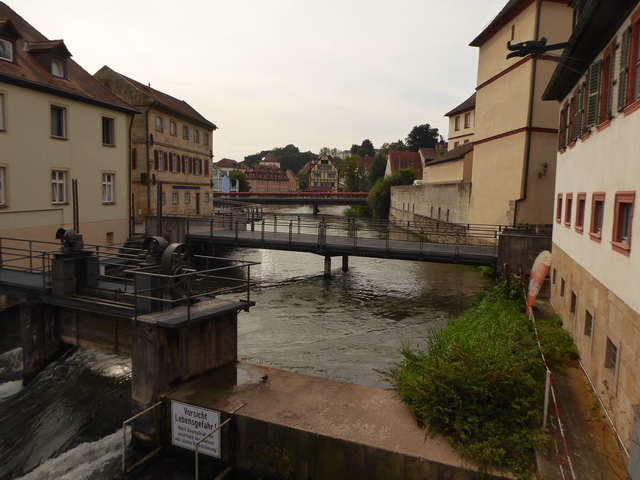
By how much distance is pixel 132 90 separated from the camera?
33719 millimetres

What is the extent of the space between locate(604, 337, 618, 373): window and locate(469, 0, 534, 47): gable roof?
70.4 ft

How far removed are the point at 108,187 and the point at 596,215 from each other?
73.0 ft

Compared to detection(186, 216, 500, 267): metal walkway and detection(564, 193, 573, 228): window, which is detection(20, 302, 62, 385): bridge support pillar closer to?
detection(186, 216, 500, 267): metal walkway

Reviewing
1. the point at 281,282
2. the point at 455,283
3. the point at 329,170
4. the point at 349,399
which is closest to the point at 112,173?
the point at 281,282

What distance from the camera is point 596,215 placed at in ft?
32.3

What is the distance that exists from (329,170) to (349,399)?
144482 millimetres

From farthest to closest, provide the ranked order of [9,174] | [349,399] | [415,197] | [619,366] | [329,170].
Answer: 1. [329,170]
2. [415,197]
3. [9,174]
4. [349,399]
5. [619,366]

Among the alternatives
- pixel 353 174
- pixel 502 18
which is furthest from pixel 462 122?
pixel 353 174

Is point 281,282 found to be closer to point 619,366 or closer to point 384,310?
point 384,310

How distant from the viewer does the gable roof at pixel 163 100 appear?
3394 cm

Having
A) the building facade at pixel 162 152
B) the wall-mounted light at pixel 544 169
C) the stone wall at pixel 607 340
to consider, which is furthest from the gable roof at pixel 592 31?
the building facade at pixel 162 152

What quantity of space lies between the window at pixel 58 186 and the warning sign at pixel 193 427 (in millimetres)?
16699

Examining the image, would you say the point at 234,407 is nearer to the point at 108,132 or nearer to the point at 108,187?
the point at 108,187

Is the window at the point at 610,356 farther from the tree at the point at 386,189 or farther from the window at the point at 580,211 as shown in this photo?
the tree at the point at 386,189
